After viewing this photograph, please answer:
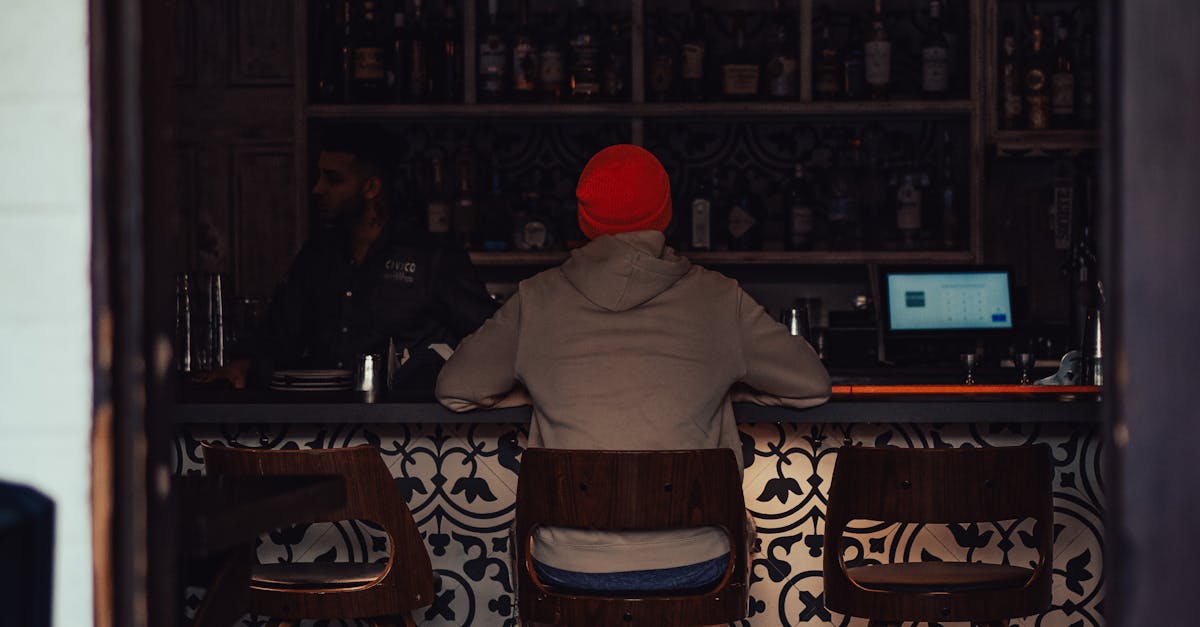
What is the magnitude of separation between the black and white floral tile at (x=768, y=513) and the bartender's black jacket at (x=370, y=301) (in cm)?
103

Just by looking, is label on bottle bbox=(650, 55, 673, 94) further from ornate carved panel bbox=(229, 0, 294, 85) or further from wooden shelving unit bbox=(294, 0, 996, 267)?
ornate carved panel bbox=(229, 0, 294, 85)

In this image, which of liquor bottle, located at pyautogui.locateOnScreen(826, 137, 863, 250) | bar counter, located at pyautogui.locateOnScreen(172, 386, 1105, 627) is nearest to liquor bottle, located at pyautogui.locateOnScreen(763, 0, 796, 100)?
liquor bottle, located at pyautogui.locateOnScreen(826, 137, 863, 250)

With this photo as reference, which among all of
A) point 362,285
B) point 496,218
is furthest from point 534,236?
point 362,285

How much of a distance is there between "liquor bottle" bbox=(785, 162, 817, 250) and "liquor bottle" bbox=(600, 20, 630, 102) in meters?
0.67

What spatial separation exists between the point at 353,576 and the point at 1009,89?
10.1 feet

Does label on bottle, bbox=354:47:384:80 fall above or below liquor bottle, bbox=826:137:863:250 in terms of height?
above

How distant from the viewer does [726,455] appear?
6.46ft

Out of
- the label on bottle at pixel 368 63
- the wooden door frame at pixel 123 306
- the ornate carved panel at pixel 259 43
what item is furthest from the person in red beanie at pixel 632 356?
the ornate carved panel at pixel 259 43

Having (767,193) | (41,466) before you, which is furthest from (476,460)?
(767,193)

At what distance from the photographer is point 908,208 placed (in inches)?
172

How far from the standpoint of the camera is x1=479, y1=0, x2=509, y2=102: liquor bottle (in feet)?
14.2

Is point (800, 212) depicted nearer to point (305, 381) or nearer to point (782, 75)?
point (782, 75)

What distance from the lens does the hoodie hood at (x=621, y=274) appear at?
7.07ft

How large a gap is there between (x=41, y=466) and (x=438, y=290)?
2.67 meters
